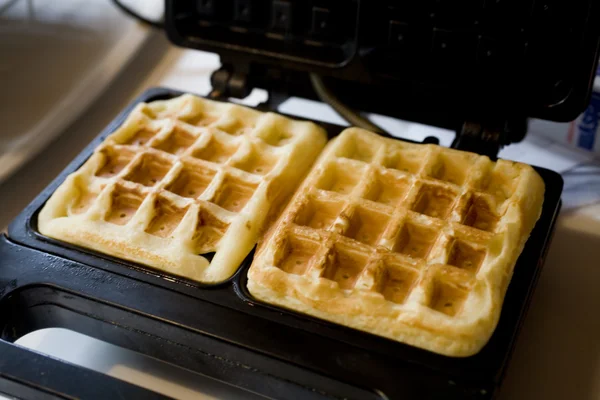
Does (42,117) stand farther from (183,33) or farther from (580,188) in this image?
(580,188)

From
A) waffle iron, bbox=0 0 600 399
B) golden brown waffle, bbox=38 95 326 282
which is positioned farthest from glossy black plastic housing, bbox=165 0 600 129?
golden brown waffle, bbox=38 95 326 282

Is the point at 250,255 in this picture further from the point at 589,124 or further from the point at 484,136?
the point at 589,124

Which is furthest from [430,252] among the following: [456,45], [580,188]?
[580,188]

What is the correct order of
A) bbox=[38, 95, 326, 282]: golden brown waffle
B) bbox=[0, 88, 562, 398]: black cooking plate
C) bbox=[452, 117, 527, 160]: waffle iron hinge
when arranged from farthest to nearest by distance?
bbox=[452, 117, 527, 160]: waffle iron hinge, bbox=[38, 95, 326, 282]: golden brown waffle, bbox=[0, 88, 562, 398]: black cooking plate

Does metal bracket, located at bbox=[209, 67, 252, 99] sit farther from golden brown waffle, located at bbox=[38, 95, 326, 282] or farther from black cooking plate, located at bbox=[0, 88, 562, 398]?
black cooking plate, located at bbox=[0, 88, 562, 398]

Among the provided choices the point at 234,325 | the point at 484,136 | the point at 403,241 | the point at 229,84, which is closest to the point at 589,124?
the point at 484,136

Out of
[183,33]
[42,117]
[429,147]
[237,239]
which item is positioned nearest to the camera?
[237,239]
